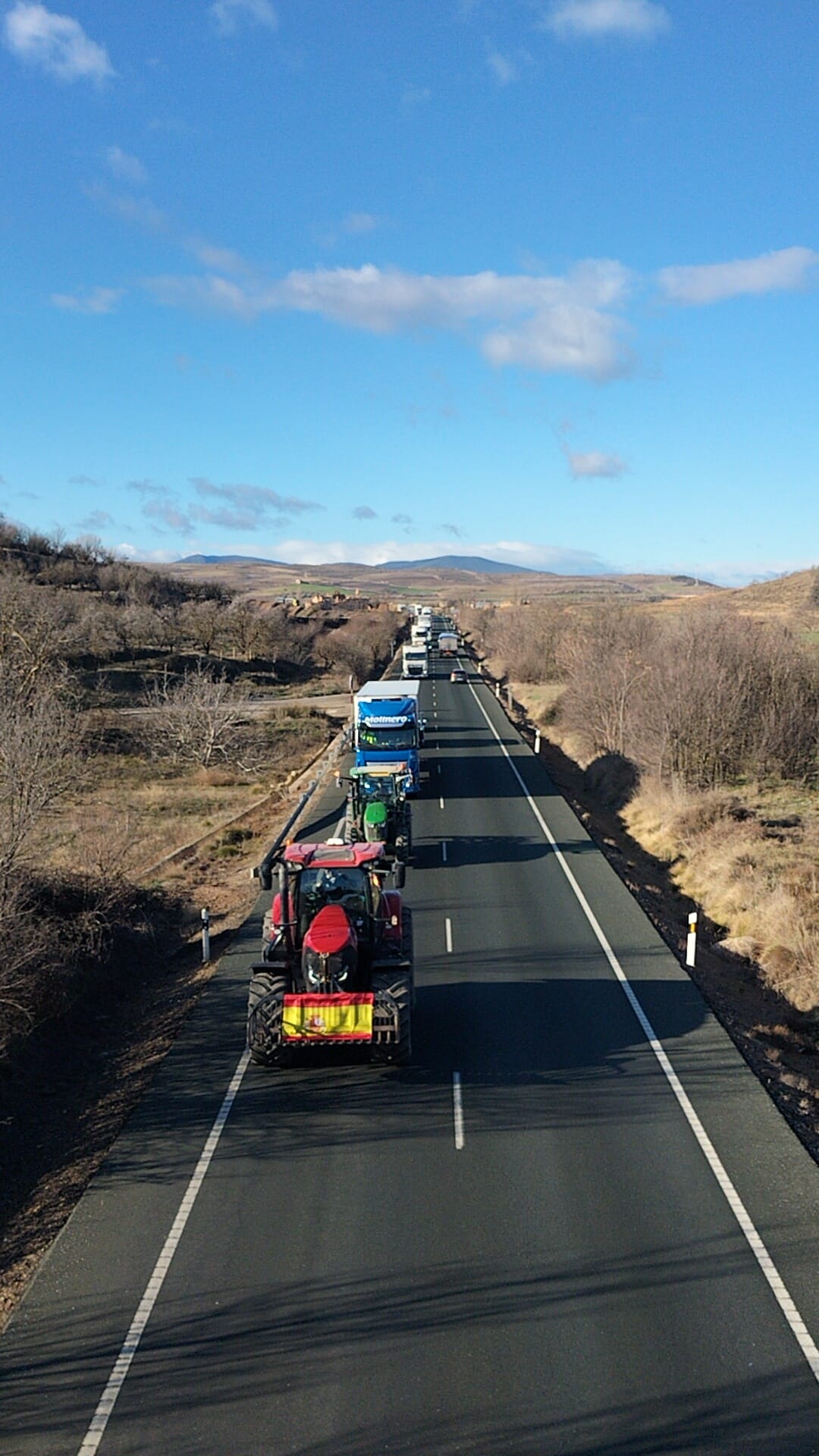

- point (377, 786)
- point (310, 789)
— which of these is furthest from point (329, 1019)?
point (310, 789)

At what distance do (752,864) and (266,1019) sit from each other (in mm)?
18554

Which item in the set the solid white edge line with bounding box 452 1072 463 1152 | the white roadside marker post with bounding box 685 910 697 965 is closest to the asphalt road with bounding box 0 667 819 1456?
the solid white edge line with bounding box 452 1072 463 1152

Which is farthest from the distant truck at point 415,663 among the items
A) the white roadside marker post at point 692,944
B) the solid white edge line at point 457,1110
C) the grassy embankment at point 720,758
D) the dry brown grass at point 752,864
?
the solid white edge line at point 457,1110

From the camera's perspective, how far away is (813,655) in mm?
45656

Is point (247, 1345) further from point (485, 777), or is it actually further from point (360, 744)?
Answer: point (485, 777)

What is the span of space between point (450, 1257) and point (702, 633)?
122ft

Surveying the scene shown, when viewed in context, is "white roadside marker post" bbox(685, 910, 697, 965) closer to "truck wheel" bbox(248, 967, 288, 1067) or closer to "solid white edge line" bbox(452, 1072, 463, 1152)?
"solid white edge line" bbox(452, 1072, 463, 1152)

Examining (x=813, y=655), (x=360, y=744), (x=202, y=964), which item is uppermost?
(x=813, y=655)

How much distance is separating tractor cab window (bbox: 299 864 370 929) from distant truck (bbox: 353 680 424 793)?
19539 mm

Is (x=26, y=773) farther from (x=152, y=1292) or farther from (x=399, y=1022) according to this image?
(x=152, y=1292)

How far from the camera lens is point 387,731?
35156mm

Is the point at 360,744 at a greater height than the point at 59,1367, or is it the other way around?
the point at 360,744

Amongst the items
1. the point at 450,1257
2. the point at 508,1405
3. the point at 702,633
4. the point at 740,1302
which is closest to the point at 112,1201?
the point at 450,1257

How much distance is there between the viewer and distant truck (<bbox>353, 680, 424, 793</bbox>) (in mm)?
34750
